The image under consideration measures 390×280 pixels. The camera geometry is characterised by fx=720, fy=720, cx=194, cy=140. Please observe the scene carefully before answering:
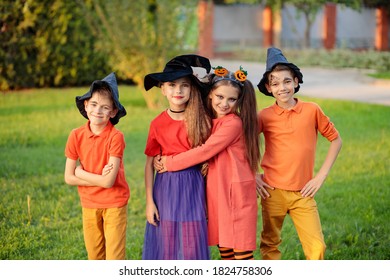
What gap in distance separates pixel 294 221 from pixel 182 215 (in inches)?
21.2

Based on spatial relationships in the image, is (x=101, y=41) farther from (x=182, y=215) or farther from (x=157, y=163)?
(x=182, y=215)

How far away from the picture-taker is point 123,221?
325 cm

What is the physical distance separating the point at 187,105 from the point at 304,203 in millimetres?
700

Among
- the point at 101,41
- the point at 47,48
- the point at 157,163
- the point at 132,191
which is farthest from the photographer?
the point at 47,48

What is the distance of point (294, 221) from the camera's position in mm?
3354

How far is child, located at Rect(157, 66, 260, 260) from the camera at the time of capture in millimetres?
3166

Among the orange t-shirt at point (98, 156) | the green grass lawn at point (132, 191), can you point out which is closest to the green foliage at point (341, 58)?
the green grass lawn at point (132, 191)

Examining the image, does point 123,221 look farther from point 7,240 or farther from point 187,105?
point 7,240

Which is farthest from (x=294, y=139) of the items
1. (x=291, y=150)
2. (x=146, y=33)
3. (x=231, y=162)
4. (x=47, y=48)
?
(x=47, y=48)

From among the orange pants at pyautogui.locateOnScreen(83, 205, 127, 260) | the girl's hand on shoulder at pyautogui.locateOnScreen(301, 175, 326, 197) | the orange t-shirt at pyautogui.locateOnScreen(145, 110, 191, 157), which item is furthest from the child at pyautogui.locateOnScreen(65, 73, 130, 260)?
the girl's hand on shoulder at pyautogui.locateOnScreen(301, 175, 326, 197)

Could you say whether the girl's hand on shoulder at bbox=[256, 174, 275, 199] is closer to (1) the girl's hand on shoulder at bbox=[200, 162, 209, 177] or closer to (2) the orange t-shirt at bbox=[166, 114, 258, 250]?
(2) the orange t-shirt at bbox=[166, 114, 258, 250]

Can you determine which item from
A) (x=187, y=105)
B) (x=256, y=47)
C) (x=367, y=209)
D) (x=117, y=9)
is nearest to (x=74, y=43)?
(x=117, y=9)

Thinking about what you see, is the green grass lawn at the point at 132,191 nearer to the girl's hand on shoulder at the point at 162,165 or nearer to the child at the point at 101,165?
the child at the point at 101,165

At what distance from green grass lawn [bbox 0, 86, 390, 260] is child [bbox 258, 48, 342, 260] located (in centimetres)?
90
